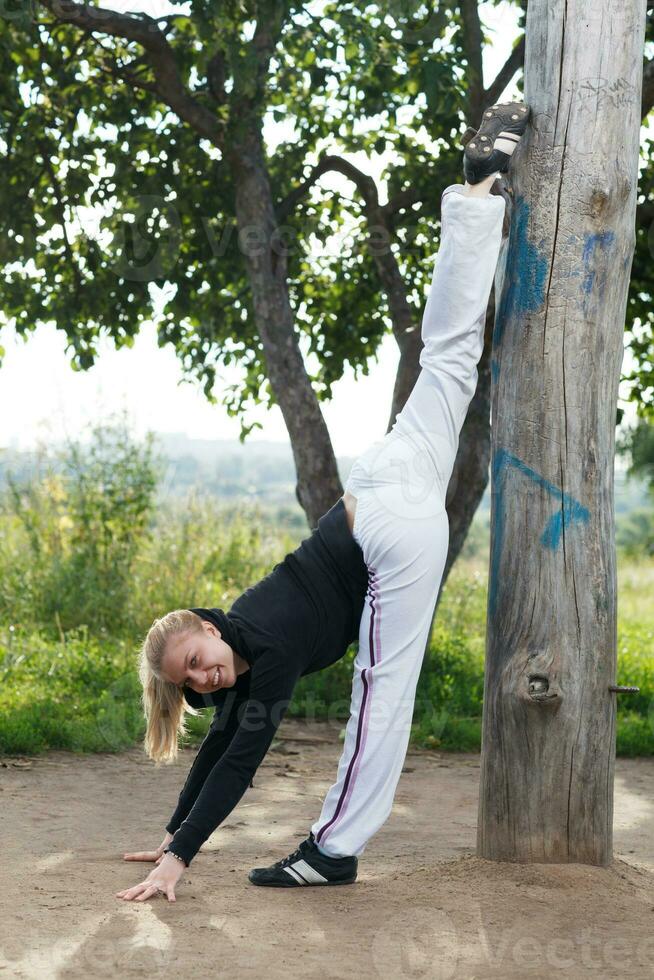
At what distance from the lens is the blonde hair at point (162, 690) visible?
11.1ft

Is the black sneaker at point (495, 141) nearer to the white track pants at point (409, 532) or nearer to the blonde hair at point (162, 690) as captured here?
the white track pants at point (409, 532)

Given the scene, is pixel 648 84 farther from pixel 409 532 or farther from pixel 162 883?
pixel 162 883

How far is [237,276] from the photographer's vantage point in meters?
7.84

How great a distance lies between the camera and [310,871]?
3557mm

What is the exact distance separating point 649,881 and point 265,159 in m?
5.84

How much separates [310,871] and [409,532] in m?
1.15

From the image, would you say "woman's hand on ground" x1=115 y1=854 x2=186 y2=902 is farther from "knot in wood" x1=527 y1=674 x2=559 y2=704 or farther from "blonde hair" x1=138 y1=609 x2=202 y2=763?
"knot in wood" x1=527 y1=674 x2=559 y2=704

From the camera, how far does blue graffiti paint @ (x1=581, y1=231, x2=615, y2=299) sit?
3.55m

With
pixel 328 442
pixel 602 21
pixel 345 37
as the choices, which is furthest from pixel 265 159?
pixel 602 21

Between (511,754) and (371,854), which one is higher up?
(511,754)

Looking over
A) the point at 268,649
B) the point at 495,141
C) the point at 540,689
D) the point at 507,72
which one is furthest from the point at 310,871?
the point at 507,72

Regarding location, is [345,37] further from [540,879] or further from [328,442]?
[540,879]

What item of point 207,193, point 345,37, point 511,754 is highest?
point 345,37

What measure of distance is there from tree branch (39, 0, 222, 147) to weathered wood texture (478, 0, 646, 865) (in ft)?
12.8
